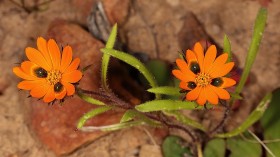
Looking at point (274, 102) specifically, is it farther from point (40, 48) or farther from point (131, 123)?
point (40, 48)

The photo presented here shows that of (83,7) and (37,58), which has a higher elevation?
(83,7)

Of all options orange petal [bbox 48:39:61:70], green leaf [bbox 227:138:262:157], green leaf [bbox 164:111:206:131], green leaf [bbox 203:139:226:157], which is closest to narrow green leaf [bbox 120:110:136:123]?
green leaf [bbox 164:111:206:131]

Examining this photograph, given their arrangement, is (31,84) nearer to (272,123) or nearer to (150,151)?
(150,151)

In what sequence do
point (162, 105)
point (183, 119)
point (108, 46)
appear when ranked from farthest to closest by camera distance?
point (183, 119) → point (108, 46) → point (162, 105)

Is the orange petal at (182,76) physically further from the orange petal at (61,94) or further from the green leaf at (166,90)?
the orange petal at (61,94)

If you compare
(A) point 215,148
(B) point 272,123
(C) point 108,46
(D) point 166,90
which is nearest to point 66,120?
(C) point 108,46

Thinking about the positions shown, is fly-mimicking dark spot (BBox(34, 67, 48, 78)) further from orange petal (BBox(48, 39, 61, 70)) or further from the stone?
the stone

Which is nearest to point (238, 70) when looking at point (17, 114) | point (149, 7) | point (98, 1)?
point (149, 7)

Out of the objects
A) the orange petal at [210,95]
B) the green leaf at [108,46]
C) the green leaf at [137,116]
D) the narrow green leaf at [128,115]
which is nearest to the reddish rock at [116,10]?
the green leaf at [108,46]
